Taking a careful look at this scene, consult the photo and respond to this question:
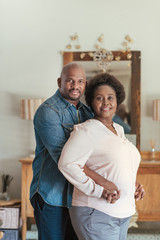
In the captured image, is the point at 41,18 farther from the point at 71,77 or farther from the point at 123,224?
the point at 123,224

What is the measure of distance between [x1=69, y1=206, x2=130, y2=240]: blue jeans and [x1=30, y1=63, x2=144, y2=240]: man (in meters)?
0.15

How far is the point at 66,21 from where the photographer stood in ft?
14.4

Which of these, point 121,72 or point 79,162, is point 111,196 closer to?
point 79,162

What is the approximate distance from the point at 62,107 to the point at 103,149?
37 cm

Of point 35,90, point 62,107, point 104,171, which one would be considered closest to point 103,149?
point 104,171

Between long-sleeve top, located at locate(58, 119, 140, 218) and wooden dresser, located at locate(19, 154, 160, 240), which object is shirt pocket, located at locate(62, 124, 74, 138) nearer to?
long-sleeve top, located at locate(58, 119, 140, 218)

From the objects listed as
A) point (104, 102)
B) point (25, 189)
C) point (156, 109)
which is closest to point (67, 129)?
point (104, 102)

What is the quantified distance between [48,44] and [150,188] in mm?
2210

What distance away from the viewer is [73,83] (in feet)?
6.13

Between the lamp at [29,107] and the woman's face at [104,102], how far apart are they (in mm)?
2337

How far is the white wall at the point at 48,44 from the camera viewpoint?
4.31 m

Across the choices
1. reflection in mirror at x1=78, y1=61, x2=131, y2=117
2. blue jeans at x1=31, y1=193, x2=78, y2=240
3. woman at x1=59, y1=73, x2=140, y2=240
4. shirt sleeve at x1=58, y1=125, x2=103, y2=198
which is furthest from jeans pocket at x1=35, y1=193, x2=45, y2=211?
reflection in mirror at x1=78, y1=61, x2=131, y2=117

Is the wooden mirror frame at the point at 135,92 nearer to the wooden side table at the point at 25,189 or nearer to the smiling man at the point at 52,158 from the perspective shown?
the wooden side table at the point at 25,189

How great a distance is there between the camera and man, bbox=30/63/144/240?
1777 millimetres
